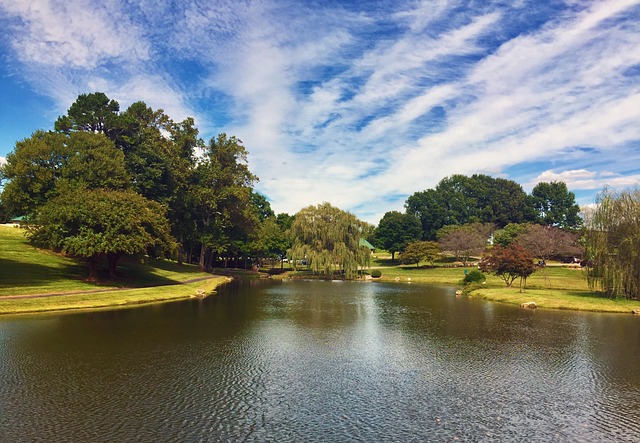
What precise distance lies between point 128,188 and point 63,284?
58.8 feet

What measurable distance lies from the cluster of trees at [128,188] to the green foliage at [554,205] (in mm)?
100492

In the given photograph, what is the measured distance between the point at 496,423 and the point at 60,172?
172ft

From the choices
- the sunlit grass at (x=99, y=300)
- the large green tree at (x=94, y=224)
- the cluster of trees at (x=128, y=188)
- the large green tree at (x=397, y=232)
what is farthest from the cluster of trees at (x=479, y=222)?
the large green tree at (x=94, y=224)

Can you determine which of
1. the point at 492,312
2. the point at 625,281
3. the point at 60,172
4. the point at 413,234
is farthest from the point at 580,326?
the point at 413,234

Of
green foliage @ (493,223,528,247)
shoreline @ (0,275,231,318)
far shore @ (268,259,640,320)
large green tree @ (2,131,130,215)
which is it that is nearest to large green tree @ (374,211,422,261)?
green foliage @ (493,223,528,247)

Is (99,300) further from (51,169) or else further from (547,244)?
(547,244)

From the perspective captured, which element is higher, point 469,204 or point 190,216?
point 469,204

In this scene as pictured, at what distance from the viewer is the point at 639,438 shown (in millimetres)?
12000

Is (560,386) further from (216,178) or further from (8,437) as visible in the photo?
(216,178)

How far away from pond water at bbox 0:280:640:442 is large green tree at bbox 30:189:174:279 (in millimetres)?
11639

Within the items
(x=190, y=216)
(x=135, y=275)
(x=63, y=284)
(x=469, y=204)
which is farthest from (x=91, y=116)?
(x=469, y=204)

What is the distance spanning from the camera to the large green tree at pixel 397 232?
402ft

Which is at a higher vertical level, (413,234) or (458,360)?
(413,234)

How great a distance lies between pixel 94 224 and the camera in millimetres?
41188
